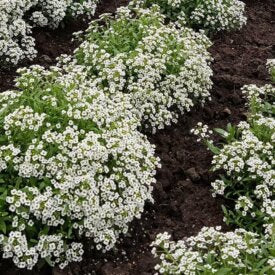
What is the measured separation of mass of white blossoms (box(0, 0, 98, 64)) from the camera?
837cm

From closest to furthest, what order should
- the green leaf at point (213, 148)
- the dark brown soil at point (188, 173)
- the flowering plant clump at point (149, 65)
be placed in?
the dark brown soil at point (188, 173) → the green leaf at point (213, 148) → the flowering plant clump at point (149, 65)

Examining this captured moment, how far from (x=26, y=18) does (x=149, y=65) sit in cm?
277

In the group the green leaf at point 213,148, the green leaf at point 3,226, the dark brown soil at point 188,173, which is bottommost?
the dark brown soil at point 188,173

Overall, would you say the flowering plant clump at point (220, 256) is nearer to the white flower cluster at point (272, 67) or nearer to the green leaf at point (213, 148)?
the green leaf at point (213, 148)

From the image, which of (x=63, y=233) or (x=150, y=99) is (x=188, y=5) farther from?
(x=63, y=233)

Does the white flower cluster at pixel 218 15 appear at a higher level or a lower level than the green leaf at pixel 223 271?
higher

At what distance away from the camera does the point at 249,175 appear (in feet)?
22.3

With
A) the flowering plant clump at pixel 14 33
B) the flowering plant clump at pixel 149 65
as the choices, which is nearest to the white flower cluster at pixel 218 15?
the flowering plant clump at pixel 149 65

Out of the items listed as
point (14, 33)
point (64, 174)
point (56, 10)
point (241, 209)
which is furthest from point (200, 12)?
point (64, 174)

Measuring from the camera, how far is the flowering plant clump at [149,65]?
7.57 metres

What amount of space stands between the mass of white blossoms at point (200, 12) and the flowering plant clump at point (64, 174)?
3.63 m

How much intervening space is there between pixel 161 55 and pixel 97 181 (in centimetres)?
259

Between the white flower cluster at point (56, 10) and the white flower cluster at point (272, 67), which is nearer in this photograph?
the white flower cluster at point (272, 67)

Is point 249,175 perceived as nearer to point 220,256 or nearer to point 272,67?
point 220,256
